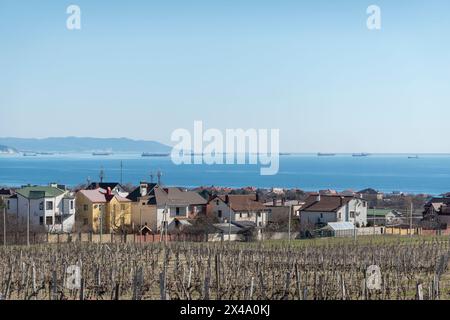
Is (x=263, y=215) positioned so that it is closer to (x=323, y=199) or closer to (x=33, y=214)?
(x=323, y=199)

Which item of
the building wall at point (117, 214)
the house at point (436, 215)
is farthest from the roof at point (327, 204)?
the building wall at point (117, 214)

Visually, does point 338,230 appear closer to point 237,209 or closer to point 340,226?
point 340,226

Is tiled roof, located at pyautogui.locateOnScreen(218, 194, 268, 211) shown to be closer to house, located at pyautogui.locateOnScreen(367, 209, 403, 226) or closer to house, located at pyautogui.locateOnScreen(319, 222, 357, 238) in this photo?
house, located at pyautogui.locateOnScreen(319, 222, 357, 238)

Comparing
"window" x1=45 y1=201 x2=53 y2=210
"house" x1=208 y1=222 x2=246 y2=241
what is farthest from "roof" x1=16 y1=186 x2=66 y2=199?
"house" x1=208 y1=222 x2=246 y2=241

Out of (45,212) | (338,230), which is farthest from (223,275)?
(45,212)

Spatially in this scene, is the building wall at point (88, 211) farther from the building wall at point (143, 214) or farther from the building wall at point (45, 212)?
the building wall at point (143, 214)
